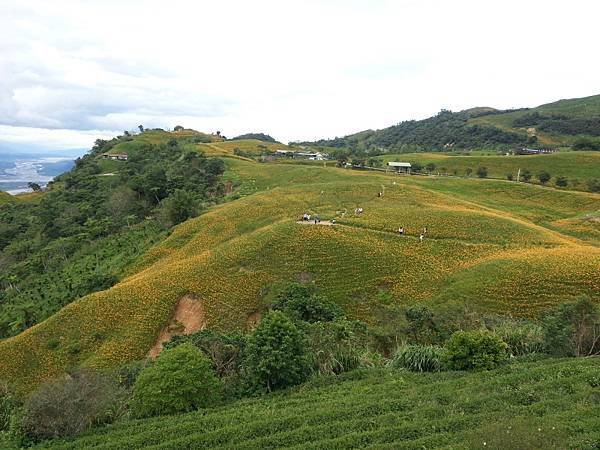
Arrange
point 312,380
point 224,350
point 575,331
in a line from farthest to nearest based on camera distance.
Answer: point 224,350 → point 312,380 → point 575,331

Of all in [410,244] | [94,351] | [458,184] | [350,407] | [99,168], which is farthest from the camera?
[99,168]

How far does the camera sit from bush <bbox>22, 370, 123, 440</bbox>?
1898 cm

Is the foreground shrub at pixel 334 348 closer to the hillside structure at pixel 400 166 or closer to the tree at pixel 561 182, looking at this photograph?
the tree at pixel 561 182

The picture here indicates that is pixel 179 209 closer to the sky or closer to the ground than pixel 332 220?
closer to the ground

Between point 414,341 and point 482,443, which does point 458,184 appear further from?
point 482,443

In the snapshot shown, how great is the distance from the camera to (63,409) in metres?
19.0

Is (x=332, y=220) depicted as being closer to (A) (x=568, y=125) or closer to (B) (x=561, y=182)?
(B) (x=561, y=182)

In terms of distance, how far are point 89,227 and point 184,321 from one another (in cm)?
5005

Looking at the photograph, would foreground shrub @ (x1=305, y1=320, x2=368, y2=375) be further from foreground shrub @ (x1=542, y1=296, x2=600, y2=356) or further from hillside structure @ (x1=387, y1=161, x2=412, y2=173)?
hillside structure @ (x1=387, y1=161, x2=412, y2=173)

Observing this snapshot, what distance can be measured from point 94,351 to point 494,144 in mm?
163633

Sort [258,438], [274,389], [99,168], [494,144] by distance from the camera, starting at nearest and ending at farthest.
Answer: [258,438] → [274,389] → [99,168] → [494,144]

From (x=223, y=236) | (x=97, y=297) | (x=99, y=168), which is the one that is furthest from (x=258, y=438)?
(x=99, y=168)

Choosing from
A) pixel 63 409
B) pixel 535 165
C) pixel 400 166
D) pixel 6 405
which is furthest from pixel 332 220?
pixel 535 165

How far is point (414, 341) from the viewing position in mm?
27594
